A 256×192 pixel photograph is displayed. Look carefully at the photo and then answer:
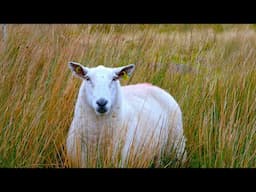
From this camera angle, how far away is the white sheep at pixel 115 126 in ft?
12.5

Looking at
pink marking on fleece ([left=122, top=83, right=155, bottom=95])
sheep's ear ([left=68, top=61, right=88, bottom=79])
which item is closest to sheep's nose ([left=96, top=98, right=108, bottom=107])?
→ sheep's ear ([left=68, top=61, right=88, bottom=79])

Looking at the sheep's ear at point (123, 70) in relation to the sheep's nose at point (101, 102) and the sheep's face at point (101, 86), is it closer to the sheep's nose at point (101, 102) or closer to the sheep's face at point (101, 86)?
the sheep's face at point (101, 86)

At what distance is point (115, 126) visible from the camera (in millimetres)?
4207

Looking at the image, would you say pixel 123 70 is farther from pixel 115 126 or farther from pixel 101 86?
pixel 115 126

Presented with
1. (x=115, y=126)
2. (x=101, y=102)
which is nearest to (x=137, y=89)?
(x=115, y=126)

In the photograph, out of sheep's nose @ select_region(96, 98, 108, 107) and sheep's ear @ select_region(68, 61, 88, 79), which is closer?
sheep's nose @ select_region(96, 98, 108, 107)

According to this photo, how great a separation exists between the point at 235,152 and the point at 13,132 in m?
1.59

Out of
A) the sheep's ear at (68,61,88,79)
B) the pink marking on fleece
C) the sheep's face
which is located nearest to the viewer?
the sheep's face

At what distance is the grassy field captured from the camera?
3775mm

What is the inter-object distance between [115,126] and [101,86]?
0.40 meters

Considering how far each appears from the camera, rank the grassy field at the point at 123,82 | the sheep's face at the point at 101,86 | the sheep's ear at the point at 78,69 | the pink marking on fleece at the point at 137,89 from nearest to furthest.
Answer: the grassy field at the point at 123,82 → the sheep's face at the point at 101,86 → the sheep's ear at the point at 78,69 → the pink marking on fleece at the point at 137,89

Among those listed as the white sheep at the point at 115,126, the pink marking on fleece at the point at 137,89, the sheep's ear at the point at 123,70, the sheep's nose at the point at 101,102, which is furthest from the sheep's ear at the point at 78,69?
the pink marking on fleece at the point at 137,89

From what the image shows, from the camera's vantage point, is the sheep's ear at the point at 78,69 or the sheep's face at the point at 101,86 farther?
the sheep's ear at the point at 78,69

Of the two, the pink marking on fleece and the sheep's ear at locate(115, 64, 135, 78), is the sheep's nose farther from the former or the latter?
the pink marking on fleece
